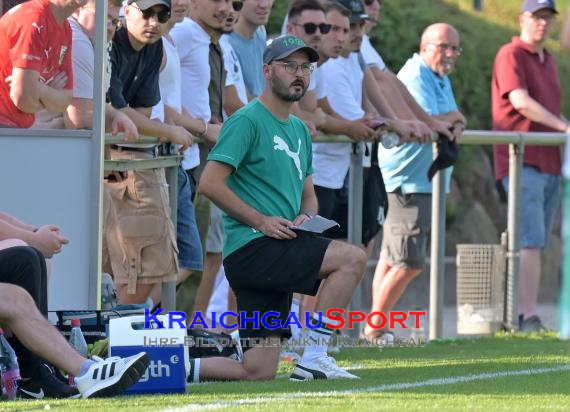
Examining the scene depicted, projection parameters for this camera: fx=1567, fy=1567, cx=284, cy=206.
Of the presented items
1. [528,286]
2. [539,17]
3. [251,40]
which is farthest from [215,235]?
[539,17]

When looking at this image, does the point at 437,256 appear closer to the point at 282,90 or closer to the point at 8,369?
the point at 282,90

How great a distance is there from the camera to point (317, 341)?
8617mm

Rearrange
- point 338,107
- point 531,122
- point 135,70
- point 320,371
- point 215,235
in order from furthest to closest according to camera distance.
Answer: point 531,122, point 338,107, point 215,235, point 135,70, point 320,371

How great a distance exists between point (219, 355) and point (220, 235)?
68.0 inches

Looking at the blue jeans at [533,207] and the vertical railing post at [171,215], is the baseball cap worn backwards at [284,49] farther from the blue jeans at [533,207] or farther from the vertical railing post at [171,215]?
the blue jeans at [533,207]

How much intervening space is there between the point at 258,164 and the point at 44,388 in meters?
1.91

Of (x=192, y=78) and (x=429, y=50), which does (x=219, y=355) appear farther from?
(x=429, y=50)

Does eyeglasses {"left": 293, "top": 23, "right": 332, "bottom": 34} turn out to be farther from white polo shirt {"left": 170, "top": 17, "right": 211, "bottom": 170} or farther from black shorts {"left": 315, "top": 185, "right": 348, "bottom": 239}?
black shorts {"left": 315, "top": 185, "right": 348, "bottom": 239}

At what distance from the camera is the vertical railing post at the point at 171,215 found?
962cm

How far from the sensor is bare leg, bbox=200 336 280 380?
8562mm

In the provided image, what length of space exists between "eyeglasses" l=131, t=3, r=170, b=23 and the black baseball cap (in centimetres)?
220

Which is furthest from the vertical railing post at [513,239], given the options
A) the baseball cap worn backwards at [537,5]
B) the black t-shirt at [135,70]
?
the black t-shirt at [135,70]

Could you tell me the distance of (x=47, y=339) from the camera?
734 cm

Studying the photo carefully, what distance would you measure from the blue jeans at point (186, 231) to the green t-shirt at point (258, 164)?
3.66ft
